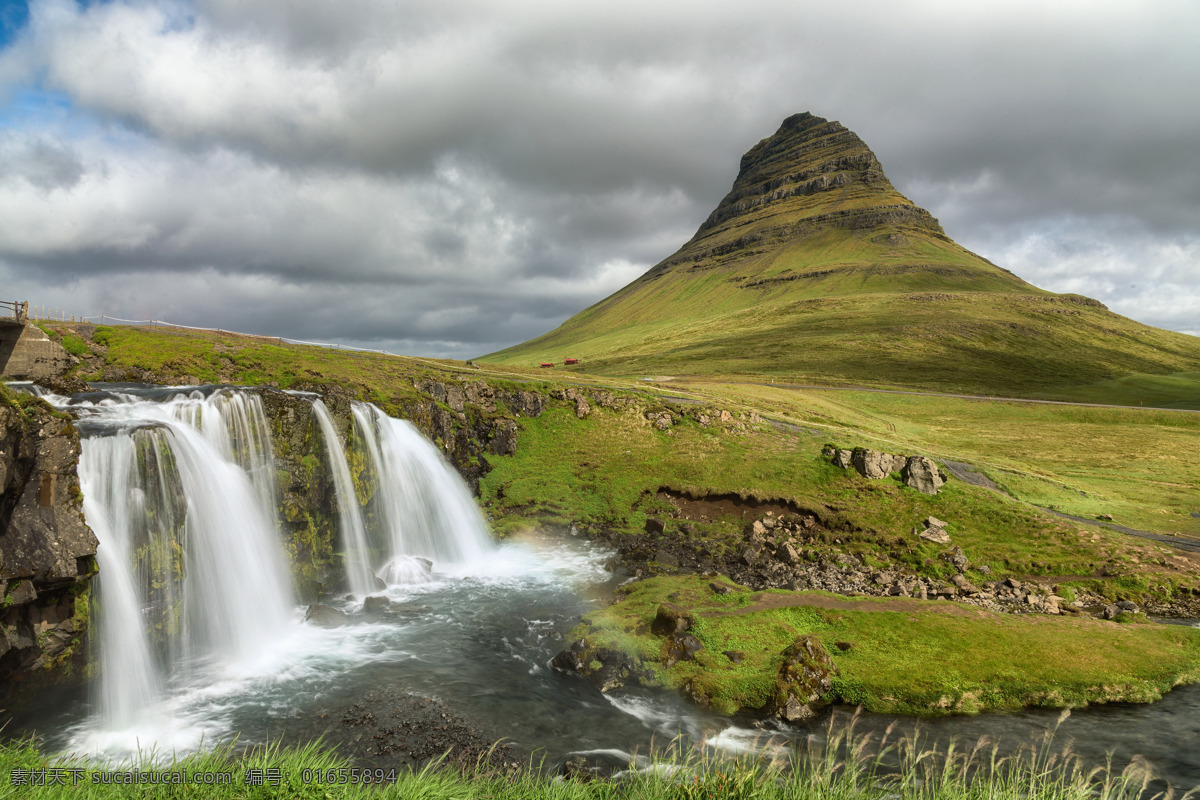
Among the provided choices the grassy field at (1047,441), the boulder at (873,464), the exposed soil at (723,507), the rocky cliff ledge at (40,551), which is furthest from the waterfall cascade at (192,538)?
the grassy field at (1047,441)

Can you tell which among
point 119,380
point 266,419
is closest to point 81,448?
point 266,419

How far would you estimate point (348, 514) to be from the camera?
29.9m

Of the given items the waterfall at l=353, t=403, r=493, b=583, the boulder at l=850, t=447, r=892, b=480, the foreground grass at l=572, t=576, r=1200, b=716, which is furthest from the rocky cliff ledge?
the boulder at l=850, t=447, r=892, b=480

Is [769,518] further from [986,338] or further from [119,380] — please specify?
[986,338]

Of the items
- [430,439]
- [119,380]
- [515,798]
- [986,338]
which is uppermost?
[986,338]

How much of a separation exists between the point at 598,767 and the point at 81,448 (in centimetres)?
2016

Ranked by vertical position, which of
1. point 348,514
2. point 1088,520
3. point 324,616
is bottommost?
point 324,616

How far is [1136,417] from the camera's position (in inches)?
3073

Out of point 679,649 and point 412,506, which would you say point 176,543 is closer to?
point 412,506

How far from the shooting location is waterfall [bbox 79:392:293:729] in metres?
19.0

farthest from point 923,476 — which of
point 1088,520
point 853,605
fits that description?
point 853,605

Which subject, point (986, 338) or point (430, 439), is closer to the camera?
point (430, 439)

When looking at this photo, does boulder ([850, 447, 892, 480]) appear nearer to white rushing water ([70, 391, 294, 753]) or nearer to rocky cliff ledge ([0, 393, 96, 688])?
white rushing water ([70, 391, 294, 753])

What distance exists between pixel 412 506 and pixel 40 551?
58.1 ft
